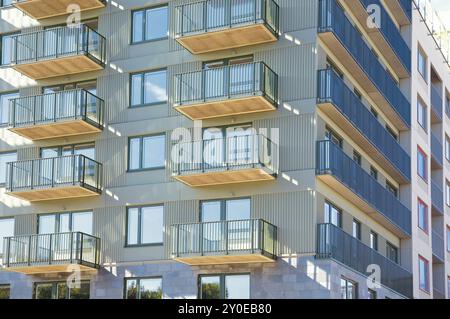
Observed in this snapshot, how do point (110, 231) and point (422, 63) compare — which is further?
point (422, 63)

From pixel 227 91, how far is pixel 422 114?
19.2 m

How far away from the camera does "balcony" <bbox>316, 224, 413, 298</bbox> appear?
35.4m

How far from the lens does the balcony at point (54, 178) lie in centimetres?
3903

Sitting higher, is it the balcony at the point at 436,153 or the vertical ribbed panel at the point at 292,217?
the balcony at the point at 436,153

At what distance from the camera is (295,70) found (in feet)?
122

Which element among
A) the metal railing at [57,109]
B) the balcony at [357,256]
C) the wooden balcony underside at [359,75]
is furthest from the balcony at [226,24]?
the balcony at [357,256]

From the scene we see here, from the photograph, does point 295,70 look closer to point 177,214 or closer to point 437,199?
point 177,214

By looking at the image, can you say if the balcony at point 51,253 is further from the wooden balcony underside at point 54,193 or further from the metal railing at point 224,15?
the metal railing at point 224,15

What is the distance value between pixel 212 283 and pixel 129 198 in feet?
16.7

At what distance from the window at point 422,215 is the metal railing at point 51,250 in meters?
18.6

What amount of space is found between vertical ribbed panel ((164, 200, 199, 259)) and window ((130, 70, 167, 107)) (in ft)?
14.4

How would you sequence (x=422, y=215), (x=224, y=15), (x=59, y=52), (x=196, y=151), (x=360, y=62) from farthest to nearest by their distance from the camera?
(x=422, y=215), (x=360, y=62), (x=59, y=52), (x=224, y=15), (x=196, y=151)

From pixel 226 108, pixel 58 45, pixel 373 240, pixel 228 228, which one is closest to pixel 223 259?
pixel 228 228
